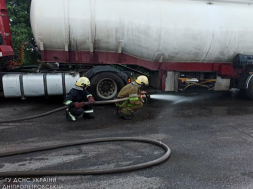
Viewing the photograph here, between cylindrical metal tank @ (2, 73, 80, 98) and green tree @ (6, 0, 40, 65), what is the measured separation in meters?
2.83

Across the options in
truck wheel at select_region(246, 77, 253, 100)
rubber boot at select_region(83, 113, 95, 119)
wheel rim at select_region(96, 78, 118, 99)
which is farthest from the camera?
truck wheel at select_region(246, 77, 253, 100)

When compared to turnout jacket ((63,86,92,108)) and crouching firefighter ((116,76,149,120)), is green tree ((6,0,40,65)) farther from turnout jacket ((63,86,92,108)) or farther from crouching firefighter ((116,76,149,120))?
crouching firefighter ((116,76,149,120))

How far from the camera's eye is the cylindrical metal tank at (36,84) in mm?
6258

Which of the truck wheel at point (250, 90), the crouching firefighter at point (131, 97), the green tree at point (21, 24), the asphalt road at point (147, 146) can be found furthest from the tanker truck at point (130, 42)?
the green tree at point (21, 24)

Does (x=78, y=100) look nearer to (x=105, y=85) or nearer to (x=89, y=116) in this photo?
(x=89, y=116)

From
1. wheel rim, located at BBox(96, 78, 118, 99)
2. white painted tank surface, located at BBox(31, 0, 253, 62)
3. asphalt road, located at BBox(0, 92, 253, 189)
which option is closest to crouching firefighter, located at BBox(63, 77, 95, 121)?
asphalt road, located at BBox(0, 92, 253, 189)

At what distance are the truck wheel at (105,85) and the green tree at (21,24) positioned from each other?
3.99 m

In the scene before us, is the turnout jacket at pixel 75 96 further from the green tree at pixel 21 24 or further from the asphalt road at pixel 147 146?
the green tree at pixel 21 24

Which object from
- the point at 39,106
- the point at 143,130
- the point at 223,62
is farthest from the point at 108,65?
the point at 223,62

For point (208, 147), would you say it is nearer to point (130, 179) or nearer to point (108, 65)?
point (130, 179)

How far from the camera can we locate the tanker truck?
19.4ft

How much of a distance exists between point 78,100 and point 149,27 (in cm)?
282

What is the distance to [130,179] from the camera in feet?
9.28

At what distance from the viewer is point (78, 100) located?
17.1 ft
